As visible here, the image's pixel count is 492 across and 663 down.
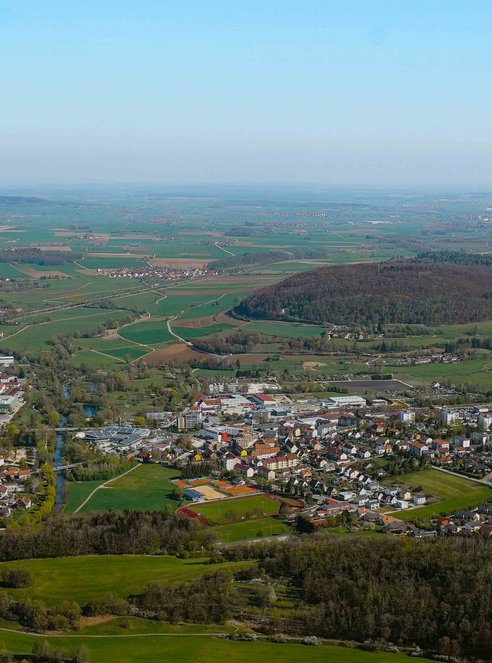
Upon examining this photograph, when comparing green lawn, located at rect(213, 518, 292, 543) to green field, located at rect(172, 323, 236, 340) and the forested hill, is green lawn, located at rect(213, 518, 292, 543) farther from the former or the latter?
the forested hill

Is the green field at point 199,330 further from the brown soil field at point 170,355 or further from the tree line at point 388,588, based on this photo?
the tree line at point 388,588

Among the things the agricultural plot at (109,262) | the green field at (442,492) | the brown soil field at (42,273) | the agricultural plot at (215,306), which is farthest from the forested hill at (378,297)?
the green field at (442,492)

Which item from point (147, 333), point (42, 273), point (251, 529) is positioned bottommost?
point (251, 529)

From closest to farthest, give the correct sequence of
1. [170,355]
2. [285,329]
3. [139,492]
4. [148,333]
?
[139,492]
[170,355]
[148,333]
[285,329]

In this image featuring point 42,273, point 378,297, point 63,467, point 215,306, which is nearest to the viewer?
point 63,467

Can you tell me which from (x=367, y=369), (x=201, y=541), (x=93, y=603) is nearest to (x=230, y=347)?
(x=367, y=369)

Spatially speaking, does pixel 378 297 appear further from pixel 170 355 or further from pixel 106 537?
pixel 106 537

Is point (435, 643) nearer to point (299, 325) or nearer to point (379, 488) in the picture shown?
point (379, 488)

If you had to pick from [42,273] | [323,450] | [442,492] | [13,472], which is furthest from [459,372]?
[42,273]
